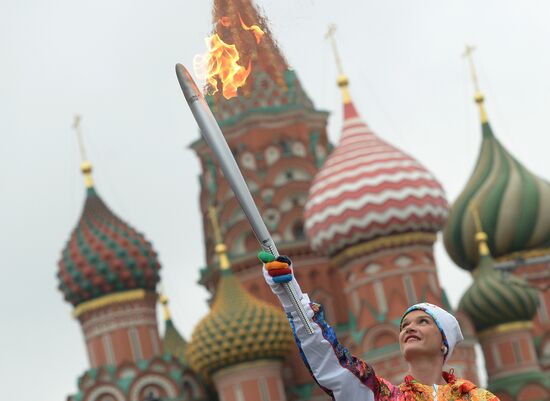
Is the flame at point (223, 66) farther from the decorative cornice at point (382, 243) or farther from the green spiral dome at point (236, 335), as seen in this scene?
the decorative cornice at point (382, 243)

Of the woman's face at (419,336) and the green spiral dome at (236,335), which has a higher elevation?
the green spiral dome at (236,335)

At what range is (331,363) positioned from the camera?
6414 mm

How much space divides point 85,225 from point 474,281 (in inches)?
254

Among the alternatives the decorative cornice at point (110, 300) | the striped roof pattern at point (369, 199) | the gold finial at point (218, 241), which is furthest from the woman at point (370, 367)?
the decorative cornice at point (110, 300)

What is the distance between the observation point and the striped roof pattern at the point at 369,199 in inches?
1198

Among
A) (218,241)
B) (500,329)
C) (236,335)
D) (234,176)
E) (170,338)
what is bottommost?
(234,176)

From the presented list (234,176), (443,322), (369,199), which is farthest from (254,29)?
(369,199)

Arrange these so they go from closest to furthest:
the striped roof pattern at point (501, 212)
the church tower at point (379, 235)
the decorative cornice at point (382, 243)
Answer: the church tower at point (379, 235), the decorative cornice at point (382, 243), the striped roof pattern at point (501, 212)

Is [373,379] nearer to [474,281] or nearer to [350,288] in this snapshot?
[350,288]

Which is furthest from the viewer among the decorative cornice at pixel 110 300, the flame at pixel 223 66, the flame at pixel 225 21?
the decorative cornice at pixel 110 300

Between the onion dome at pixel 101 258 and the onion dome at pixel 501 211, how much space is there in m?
5.52

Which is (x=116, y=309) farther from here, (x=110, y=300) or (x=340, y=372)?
(x=340, y=372)

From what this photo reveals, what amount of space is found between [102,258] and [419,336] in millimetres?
25403

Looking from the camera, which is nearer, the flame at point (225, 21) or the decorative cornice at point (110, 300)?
the flame at point (225, 21)
